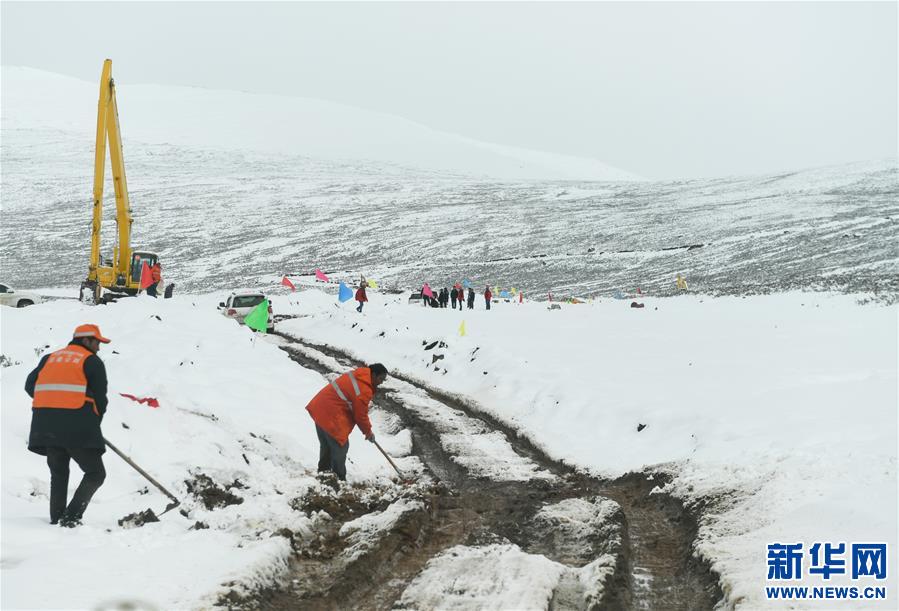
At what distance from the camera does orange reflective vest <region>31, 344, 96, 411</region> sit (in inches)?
251

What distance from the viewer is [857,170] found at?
7981 centimetres

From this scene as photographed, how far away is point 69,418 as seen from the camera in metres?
6.38

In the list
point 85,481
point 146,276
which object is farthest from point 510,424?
point 146,276

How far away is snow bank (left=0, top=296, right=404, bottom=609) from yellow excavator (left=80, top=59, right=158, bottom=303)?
47.4 ft

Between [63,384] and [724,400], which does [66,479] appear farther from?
[724,400]

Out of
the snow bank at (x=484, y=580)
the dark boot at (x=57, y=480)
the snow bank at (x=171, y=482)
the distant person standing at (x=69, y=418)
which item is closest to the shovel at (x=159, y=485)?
the snow bank at (x=171, y=482)

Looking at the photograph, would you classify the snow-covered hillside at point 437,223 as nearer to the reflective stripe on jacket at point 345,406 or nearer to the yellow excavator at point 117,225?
the reflective stripe on jacket at point 345,406

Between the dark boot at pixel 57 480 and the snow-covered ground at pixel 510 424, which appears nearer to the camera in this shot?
the snow-covered ground at pixel 510 424

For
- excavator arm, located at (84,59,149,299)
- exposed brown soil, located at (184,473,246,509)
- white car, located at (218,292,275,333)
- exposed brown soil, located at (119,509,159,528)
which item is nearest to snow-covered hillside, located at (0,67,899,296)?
white car, located at (218,292,275,333)

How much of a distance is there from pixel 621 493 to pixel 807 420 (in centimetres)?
274

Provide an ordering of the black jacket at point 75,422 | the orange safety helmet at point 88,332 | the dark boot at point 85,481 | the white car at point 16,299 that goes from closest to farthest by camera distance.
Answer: the black jacket at point 75,422 < the dark boot at point 85,481 < the orange safety helmet at point 88,332 < the white car at point 16,299

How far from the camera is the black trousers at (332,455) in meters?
9.22

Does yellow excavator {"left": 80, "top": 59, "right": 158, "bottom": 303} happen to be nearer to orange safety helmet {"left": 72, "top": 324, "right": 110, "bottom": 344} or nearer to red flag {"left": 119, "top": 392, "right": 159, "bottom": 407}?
red flag {"left": 119, "top": 392, "right": 159, "bottom": 407}

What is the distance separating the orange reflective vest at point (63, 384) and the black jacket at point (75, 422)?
0.14 ft
